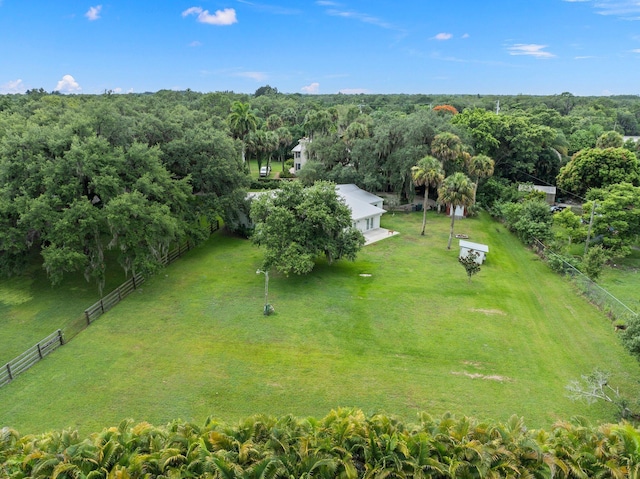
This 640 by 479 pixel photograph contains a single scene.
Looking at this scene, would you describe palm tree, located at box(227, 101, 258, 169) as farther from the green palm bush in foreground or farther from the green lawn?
the green palm bush in foreground

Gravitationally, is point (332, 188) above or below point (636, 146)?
below

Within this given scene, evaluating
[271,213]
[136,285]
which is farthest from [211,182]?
[136,285]

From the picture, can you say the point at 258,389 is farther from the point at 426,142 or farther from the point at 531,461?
the point at 426,142

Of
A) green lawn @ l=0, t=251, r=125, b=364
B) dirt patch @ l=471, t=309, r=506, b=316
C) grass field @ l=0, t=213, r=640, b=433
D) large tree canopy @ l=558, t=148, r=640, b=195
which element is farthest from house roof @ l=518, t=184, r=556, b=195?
green lawn @ l=0, t=251, r=125, b=364

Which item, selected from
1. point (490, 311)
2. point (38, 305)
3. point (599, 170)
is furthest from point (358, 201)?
point (38, 305)

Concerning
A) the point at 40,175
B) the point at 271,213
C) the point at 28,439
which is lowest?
the point at 28,439

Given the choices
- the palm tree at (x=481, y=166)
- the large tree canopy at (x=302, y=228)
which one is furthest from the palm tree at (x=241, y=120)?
the palm tree at (x=481, y=166)

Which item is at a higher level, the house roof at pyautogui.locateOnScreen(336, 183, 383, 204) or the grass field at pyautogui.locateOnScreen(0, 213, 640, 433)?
the house roof at pyautogui.locateOnScreen(336, 183, 383, 204)
